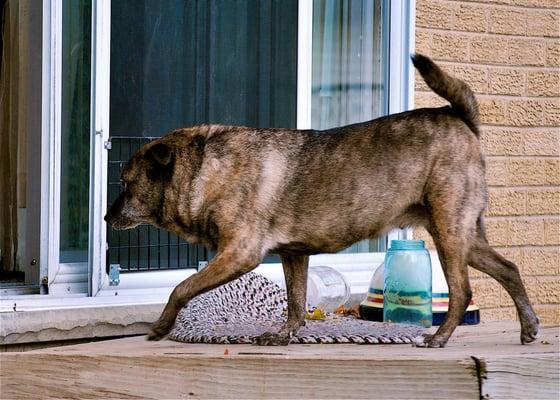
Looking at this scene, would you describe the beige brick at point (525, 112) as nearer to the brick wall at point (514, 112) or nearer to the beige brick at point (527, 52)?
the brick wall at point (514, 112)

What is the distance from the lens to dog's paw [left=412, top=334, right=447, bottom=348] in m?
3.94

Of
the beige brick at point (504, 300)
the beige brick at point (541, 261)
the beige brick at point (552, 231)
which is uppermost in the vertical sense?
the beige brick at point (552, 231)

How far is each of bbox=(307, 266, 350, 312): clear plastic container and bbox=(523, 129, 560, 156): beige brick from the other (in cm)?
178

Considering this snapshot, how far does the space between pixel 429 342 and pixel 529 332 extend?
1.31 feet

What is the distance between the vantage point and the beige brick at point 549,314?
706 centimetres

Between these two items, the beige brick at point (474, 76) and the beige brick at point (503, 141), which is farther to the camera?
the beige brick at point (503, 141)

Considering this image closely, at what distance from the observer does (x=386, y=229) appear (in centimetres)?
423

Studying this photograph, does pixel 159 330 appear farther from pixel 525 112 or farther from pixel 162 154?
pixel 525 112

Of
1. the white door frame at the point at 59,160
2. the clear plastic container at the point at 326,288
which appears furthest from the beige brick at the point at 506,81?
the white door frame at the point at 59,160

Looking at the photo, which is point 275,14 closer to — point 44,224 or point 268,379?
Answer: point 44,224

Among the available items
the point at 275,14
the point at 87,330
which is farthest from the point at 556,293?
the point at 87,330

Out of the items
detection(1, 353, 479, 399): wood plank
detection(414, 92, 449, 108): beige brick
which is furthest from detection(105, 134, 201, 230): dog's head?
detection(414, 92, 449, 108): beige brick

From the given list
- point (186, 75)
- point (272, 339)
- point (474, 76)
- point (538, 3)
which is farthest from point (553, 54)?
point (272, 339)

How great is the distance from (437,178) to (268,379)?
1.04m
